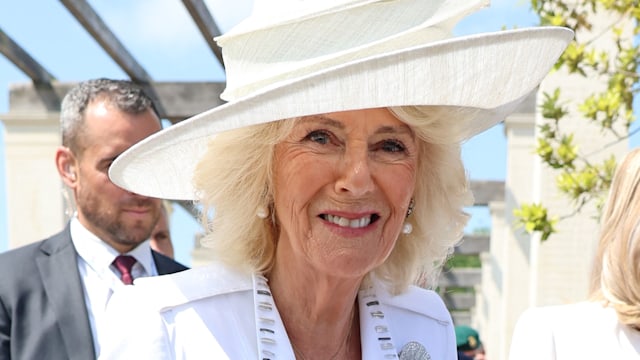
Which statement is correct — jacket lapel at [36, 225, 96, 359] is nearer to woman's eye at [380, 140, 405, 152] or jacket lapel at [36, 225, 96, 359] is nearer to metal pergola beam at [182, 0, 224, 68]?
woman's eye at [380, 140, 405, 152]

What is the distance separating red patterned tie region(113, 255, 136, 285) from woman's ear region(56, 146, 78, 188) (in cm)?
31

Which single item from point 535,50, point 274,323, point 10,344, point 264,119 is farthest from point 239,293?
point 10,344

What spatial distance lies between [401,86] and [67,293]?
160cm

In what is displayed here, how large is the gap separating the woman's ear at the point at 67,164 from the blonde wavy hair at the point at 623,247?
1818mm

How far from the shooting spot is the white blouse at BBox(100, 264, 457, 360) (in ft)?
6.33

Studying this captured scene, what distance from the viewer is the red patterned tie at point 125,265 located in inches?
129

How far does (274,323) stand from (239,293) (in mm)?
111

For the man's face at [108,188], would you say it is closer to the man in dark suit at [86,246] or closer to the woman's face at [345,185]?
the man in dark suit at [86,246]

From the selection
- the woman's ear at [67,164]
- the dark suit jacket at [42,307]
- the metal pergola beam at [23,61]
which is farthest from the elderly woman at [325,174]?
the metal pergola beam at [23,61]

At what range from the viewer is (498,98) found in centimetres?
206

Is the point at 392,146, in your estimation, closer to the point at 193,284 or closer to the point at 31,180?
the point at 193,284

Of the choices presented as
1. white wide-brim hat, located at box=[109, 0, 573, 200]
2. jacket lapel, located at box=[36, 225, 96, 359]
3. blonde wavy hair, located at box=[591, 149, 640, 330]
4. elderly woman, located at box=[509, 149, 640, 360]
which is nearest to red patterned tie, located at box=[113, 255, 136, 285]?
jacket lapel, located at box=[36, 225, 96, 359]

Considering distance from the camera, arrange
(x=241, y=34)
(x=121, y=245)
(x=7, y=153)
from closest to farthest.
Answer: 1. (x=241, y=34)
2. (x=121, y=245)
3. (x=7, y=153)

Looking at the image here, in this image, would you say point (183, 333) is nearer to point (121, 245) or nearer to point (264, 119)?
point (264, 119)
